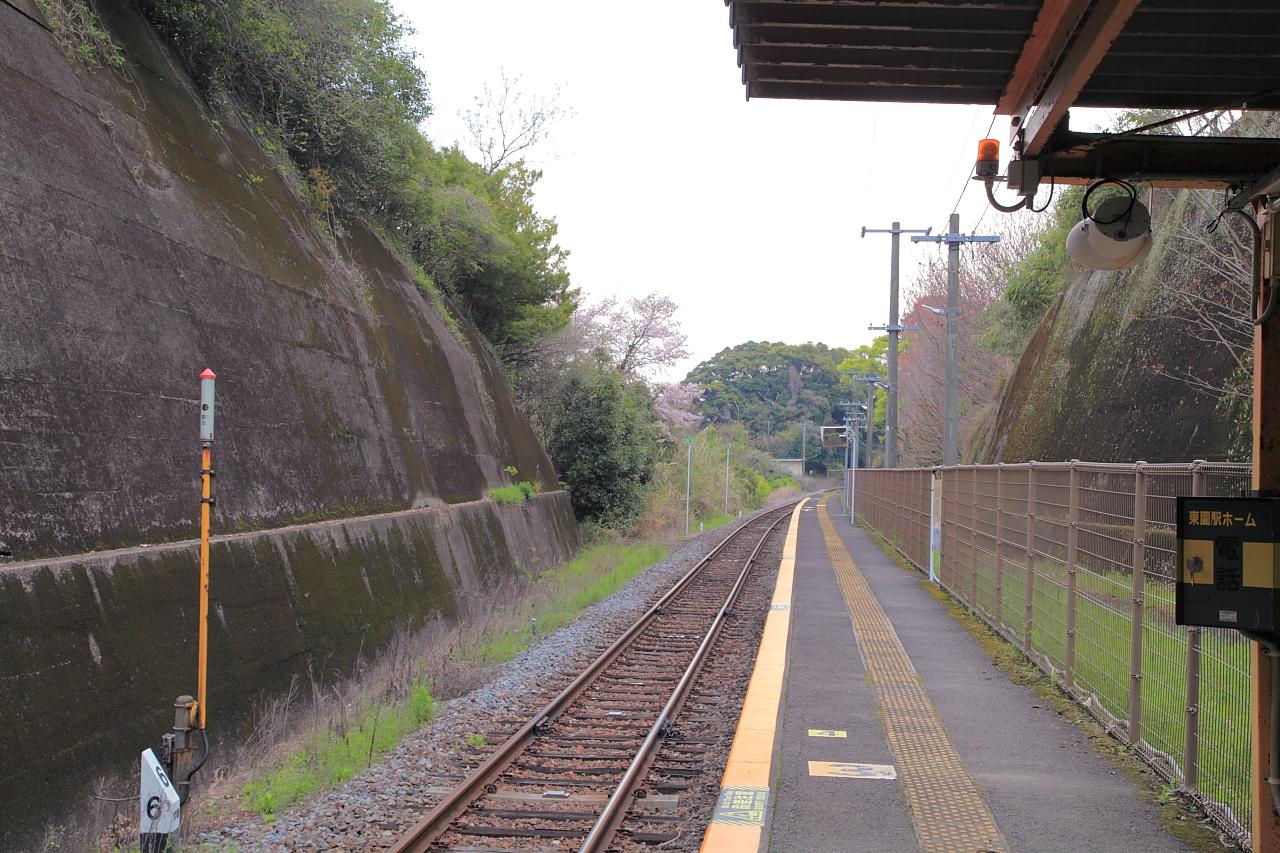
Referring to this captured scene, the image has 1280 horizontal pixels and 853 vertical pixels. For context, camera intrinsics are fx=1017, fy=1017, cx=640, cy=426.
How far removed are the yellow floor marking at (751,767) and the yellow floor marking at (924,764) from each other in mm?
889

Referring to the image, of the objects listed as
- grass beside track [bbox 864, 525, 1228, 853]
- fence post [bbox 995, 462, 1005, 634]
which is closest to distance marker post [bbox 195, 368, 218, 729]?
grass beside track [bbox 864, 525, 1228, 853]

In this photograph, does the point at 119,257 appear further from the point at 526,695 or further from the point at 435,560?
the point at 435,560

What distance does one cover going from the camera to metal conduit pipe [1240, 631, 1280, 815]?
4.70m

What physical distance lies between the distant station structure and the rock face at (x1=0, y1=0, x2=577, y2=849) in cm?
527

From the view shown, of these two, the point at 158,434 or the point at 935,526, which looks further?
the point at 935,526

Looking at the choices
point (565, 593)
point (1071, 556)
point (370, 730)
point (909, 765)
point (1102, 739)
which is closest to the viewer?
point (909, 765)

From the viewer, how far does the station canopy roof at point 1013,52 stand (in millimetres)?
4871

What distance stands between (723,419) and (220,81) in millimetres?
91867

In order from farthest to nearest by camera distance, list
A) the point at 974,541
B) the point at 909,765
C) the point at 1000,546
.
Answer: the point at 974,541
the point at 1000,546
the point at 909,765

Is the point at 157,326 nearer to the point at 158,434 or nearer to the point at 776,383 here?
the point at 158,434

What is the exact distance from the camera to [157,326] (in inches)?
342

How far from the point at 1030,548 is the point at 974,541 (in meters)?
3.71

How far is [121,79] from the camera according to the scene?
9.84 meters

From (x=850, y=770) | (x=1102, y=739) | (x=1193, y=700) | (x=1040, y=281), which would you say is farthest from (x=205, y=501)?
(x=1040, y=281)
